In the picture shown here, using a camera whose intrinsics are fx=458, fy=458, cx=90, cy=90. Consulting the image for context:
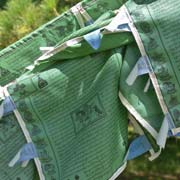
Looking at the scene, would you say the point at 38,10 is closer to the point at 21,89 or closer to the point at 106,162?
the point at 21,89

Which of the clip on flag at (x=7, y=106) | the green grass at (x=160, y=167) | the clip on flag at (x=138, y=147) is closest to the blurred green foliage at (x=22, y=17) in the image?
the clip on flag at (x=7, y=106)

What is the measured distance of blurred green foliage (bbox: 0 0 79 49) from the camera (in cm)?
108

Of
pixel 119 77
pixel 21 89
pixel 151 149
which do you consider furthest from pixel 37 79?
pixel 151 149

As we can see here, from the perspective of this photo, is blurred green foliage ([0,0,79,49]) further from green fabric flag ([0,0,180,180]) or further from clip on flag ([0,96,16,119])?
clip on flag ([0,96,16,119])

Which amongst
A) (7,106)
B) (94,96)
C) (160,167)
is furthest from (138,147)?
(160,167)

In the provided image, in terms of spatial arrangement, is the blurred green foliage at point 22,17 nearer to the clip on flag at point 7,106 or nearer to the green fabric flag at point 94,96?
the green fabric flag at point 94,96

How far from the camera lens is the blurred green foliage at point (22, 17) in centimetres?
108

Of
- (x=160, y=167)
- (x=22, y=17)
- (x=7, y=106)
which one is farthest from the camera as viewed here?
(x=160, y=167)

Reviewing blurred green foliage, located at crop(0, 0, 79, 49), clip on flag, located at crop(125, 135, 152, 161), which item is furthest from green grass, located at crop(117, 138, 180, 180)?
blurred green foliage, located at crop(0, 0, 79, 49)

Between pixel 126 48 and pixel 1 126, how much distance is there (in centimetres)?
31

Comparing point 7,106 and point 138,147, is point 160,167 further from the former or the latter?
point 7,106

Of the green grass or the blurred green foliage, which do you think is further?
the green grass

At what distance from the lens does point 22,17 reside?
3.57 feet

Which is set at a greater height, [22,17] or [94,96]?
[22,17]
